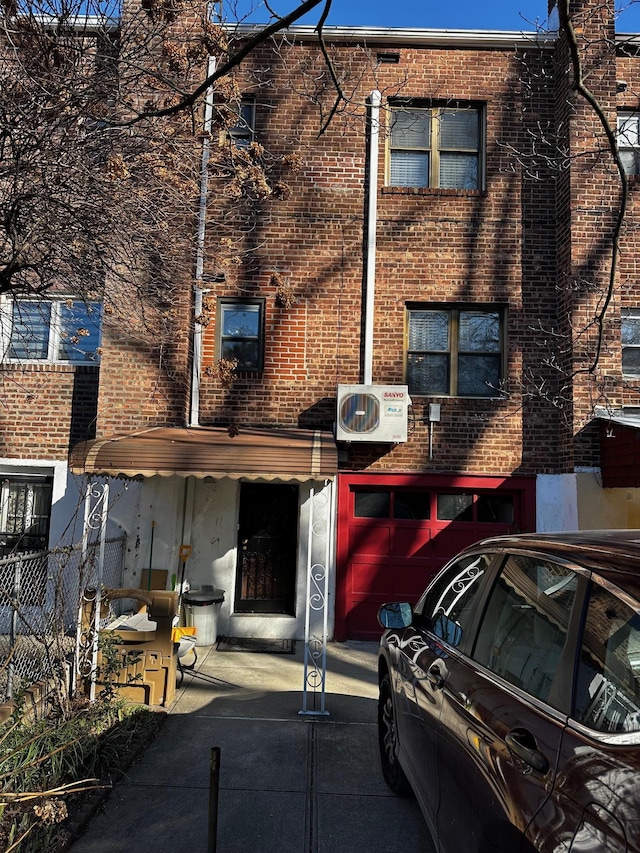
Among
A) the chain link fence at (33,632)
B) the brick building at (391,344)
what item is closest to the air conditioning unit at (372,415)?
the brick building at (391,344)

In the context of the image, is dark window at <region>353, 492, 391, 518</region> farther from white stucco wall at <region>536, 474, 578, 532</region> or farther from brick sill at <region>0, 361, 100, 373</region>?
brick sill at <region>0, 361, 100, 373</region>

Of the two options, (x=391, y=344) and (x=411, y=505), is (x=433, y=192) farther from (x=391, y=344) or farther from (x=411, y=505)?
(x=411, y=505)

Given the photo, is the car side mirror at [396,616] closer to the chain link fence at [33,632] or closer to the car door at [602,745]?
the car door at [602,745]

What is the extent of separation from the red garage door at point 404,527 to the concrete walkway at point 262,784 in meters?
2.00

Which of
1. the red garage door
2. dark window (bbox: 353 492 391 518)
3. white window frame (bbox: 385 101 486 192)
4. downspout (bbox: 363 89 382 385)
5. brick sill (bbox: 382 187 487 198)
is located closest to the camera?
the red garage door

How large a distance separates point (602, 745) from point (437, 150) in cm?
902

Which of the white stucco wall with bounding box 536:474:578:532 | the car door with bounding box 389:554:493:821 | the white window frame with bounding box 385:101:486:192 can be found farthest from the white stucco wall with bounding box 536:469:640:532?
the car door with bounding box 389:554:493:821

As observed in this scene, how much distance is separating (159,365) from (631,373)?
6.50 metres

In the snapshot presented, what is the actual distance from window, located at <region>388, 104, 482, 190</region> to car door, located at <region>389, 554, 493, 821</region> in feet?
Result: 23.3

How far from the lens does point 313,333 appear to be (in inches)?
343

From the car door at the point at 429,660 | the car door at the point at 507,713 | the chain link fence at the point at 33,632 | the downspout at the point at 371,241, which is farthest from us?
the downspout at the point at 371,241

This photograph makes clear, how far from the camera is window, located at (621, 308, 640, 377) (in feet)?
28.0

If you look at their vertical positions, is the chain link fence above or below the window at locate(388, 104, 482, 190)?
below

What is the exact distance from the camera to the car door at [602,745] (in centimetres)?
152
